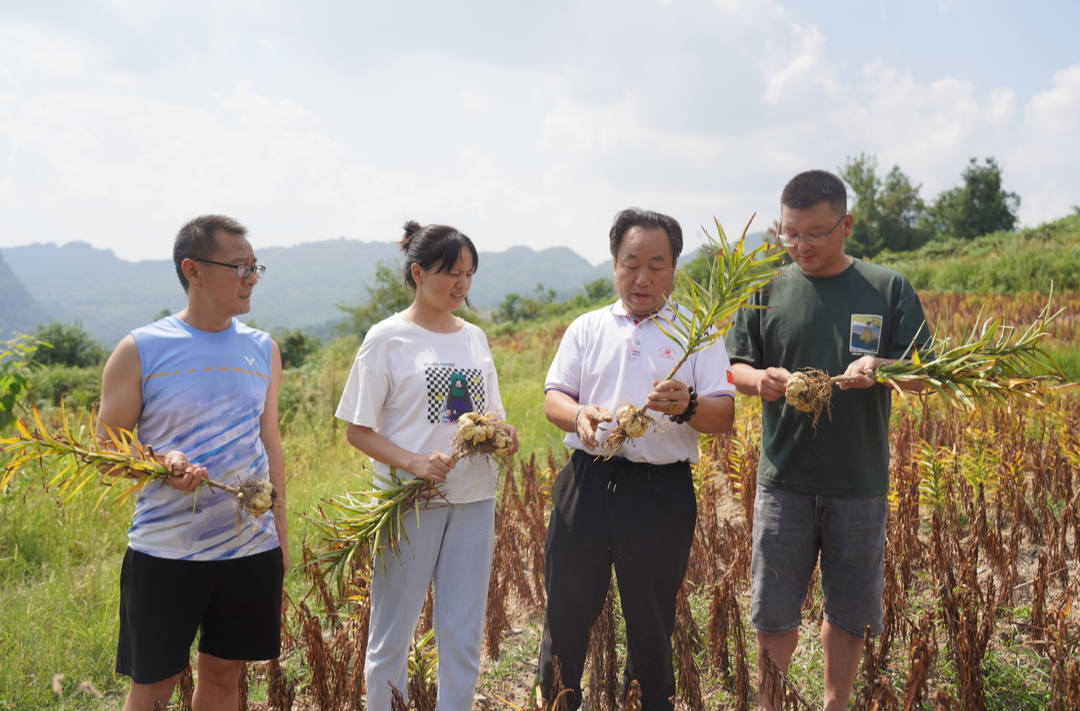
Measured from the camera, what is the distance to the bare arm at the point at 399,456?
7.49 ft

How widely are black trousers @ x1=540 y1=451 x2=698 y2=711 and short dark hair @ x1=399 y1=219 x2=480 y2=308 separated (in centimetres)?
89

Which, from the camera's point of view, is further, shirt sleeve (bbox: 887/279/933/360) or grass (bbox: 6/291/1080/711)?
grass (bbox: 6/291/1080/711)

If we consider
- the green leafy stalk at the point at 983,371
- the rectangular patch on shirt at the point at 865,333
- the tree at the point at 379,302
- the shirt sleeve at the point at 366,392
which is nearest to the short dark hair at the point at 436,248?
the shirt sleeve at the point at 366,392

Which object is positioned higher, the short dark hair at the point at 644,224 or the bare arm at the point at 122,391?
the short dark hair at the point at 644,224

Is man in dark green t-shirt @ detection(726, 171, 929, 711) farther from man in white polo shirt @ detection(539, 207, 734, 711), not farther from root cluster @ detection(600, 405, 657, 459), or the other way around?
root cluster @ detection(600, 405, 657, 459)

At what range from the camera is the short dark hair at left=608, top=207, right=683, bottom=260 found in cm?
235

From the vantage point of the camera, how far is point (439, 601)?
2.41 metres

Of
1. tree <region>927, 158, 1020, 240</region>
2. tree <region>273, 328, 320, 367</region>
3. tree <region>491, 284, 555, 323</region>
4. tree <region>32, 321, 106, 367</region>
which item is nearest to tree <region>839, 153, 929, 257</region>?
tree <region>927, 158, 1020, 240</region>

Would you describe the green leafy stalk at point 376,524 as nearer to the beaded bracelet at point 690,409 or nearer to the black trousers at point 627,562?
the black trousers at point 627,562

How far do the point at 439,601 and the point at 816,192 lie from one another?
2.03 m

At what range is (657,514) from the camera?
230 cm

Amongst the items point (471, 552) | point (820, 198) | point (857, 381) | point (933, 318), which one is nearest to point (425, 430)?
point (471, 552)

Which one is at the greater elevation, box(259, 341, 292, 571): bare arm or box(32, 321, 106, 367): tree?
box(259, 341, 292, 571): bare arm

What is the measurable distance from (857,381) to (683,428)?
591 millimetres
